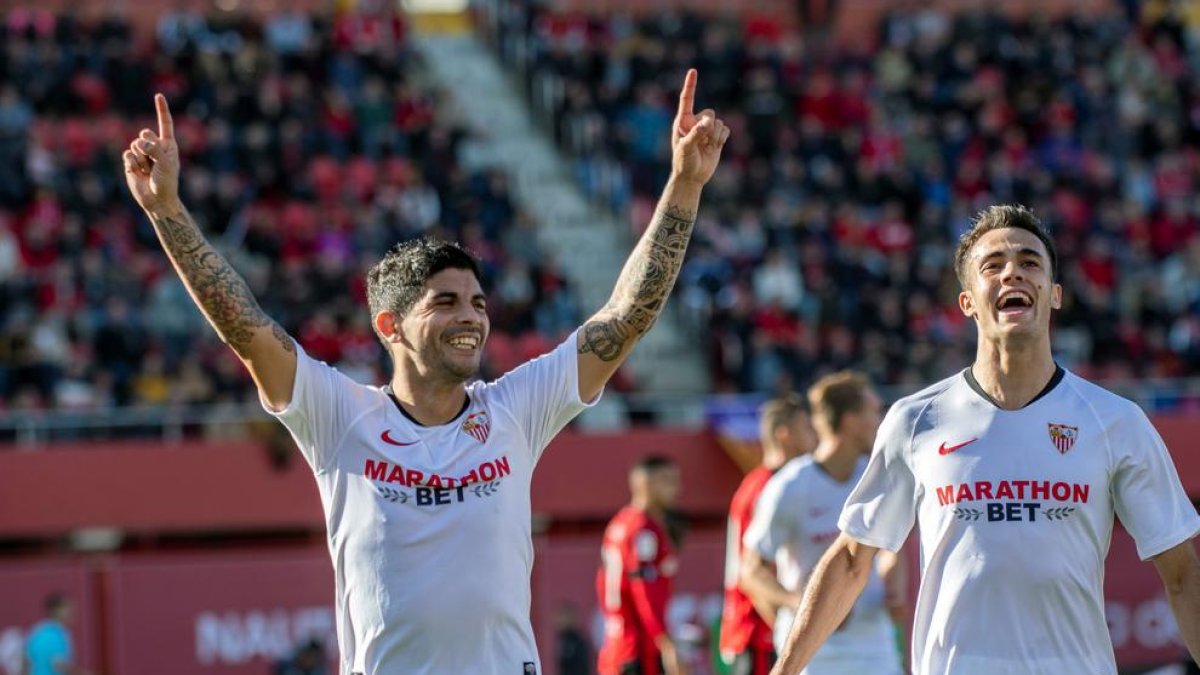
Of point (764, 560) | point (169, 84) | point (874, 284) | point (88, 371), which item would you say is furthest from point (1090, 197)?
point (764, 560)

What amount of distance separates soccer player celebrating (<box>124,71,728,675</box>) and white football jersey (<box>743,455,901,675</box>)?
10.6 ft

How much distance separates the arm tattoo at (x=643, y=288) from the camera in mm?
6285

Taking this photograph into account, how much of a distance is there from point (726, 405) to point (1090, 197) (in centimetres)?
864

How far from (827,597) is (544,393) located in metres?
1.01

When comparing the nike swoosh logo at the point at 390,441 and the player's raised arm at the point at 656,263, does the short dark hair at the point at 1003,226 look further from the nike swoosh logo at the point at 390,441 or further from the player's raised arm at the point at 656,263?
the nike swoosh logo at the point at 390,441

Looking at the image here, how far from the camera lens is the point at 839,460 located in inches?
382

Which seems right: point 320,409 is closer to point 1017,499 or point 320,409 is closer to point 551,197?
point 1017,499

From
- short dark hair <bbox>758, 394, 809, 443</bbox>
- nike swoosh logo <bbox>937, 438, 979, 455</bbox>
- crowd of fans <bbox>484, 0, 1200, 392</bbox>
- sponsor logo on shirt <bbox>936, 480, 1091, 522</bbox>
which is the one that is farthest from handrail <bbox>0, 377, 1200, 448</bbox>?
sponsor logo on shirt <bbox>936, 480, 1091, 522</bbox>

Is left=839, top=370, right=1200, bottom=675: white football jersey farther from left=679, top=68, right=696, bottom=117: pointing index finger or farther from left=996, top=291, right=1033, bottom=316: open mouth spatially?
left=679, top=68, right=696, bottom=117: pointing index finger

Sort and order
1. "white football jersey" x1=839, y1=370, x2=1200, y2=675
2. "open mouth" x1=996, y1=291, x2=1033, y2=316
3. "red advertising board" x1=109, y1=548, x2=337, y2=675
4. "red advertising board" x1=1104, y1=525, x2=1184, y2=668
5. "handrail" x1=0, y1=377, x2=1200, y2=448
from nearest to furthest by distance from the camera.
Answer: "white football jersey" x1=839, y1=370, x2=1200, y2=675 < "open mouth" x1=996, y1=291, x2=1033, y2=316 < "red advertising board" x1=109, y1=548, x2=337, y2=675 < "handrail" x1=0, y1=377, x2=1200, y2=448 < "red advertising board" x1=1104, y1=525, x2=1184, y2=668

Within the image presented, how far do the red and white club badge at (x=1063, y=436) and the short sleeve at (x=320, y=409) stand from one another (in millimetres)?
1921

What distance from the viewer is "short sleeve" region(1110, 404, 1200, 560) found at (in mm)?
5828

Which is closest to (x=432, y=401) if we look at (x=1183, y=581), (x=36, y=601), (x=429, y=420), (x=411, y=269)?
(x=429, y=420)

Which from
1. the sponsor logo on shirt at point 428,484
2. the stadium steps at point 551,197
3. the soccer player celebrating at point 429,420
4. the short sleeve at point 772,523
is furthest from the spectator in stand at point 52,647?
the sponsor logo on shirt at point 428,484
